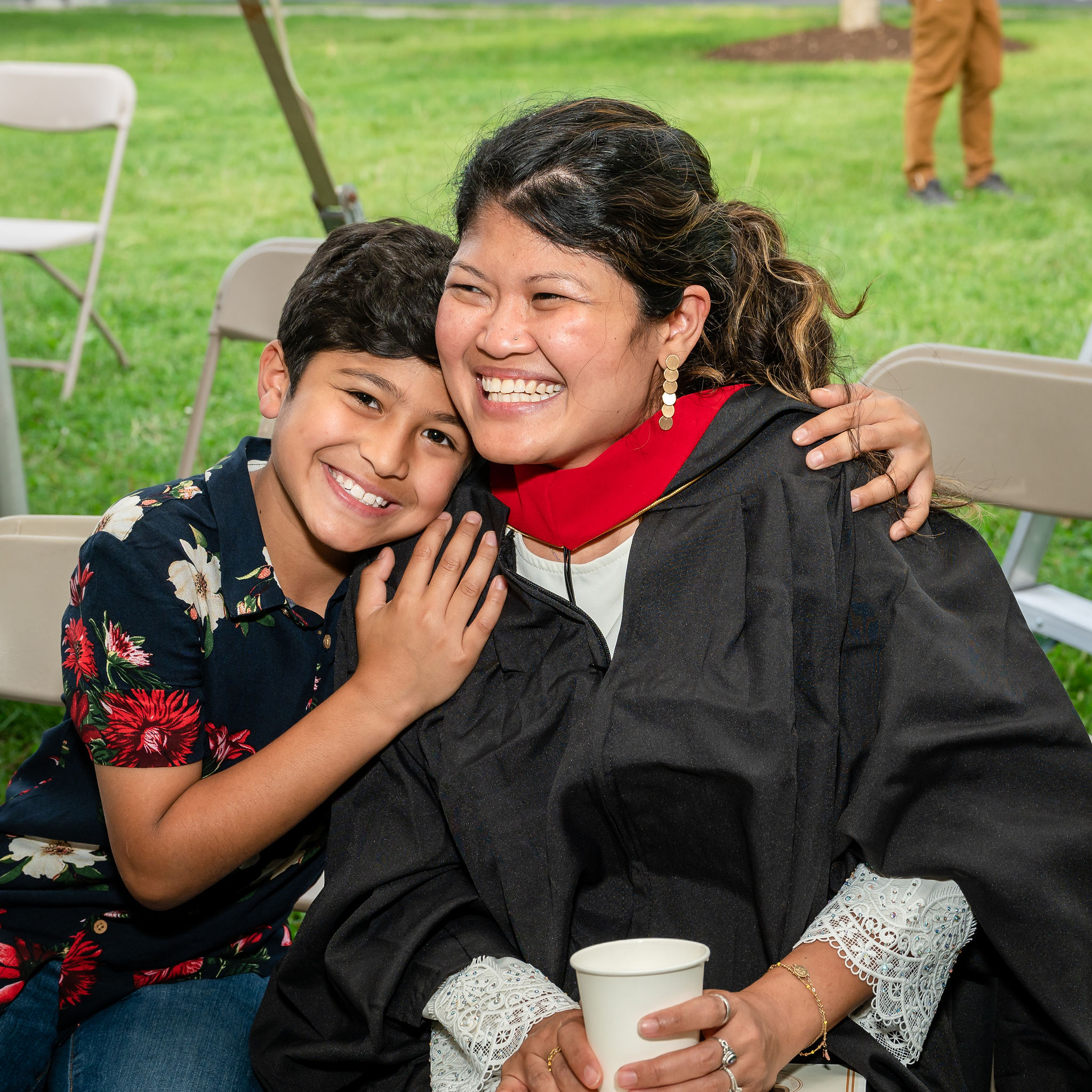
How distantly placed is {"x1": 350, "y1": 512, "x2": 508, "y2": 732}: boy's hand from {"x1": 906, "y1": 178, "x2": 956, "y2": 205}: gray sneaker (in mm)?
7726

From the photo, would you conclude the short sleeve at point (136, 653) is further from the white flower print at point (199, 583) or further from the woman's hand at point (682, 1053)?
the woman's hand at point (682, 1053)

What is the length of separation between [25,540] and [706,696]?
1.28 metres

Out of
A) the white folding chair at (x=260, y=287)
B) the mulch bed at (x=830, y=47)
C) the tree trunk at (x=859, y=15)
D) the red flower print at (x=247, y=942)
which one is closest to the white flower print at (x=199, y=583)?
the red flower print at (x=247, y=942)

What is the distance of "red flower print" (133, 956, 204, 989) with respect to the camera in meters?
1.89

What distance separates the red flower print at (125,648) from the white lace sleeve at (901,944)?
0.96 m

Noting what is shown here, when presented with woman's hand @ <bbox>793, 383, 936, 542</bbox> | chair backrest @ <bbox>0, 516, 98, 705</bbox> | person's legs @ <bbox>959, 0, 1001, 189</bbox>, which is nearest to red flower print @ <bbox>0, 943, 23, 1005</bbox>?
chair backrest @ <bbox>0, 516, 98, 705</bbox>

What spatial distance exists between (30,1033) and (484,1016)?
28.6 inches

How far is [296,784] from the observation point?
1.65 m

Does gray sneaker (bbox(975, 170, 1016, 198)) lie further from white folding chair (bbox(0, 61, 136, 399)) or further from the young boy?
the young boy

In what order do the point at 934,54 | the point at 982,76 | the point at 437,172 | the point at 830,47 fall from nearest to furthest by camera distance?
1. the point at 934,54
2. the point at 982,76
3. the point at 437,172
4. the point at 830,47

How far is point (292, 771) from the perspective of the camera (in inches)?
65.2

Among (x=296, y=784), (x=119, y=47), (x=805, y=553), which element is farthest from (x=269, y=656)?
(x=119, y=47)

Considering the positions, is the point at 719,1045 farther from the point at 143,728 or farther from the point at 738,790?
the point at 143,728

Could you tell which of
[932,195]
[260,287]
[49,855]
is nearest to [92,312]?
[260,287]
